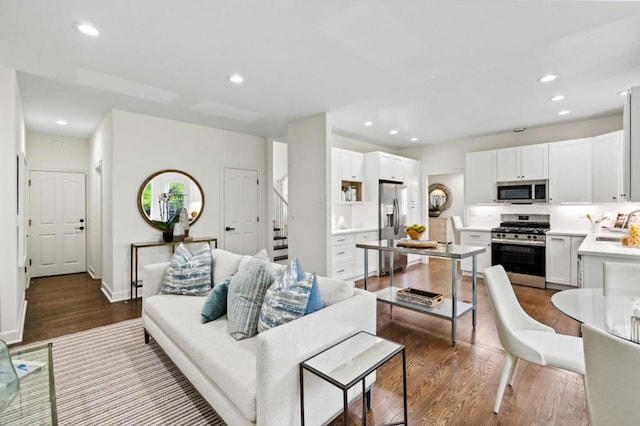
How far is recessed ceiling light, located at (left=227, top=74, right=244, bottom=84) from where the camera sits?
3.12 meters

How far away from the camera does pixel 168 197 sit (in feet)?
15.4

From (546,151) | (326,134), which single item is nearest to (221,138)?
(326,134)

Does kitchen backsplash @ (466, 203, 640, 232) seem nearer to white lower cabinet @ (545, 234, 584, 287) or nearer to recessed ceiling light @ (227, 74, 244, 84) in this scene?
white lower cabinet @ (545, 234, 584, 287)

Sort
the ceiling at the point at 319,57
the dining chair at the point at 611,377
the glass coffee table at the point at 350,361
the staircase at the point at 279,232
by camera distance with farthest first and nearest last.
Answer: the staircase at the point at 279,232 < the ceiling at the point at 319,57 < the glass coffee table at the point at 350,361 < the dining chair at the point at 611,377

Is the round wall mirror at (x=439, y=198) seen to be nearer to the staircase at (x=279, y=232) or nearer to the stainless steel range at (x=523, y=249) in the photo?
the stainless steel range at (x=523, y=249)

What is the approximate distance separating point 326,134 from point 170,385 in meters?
3.42

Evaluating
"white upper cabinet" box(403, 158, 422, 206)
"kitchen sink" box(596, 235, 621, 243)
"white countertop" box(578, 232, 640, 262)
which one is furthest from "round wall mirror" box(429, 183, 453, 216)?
"white countertop" box(578, 232, 640, 262)

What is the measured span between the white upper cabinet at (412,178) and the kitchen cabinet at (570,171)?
2.44 meters

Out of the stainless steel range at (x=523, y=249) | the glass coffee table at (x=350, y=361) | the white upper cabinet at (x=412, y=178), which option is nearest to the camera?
the glass coffee table at (x=350, y=361)

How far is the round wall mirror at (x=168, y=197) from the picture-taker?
4453 mm

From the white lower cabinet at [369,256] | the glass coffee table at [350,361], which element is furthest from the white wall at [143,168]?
the glass coffee table at [350,361]

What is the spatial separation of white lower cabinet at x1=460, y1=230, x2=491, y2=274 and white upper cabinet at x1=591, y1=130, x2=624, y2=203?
159 centimetres

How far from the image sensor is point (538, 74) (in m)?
3.18

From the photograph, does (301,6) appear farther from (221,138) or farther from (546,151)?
(546,151)
